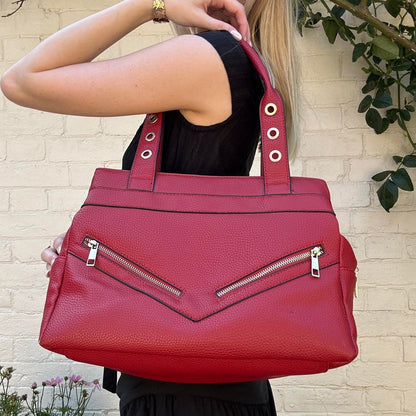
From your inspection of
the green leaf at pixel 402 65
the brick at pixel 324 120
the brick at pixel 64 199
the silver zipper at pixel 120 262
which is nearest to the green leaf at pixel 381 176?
the brick at pixel 324 120

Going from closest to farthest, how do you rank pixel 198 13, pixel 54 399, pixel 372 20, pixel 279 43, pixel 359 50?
pixel 198 13 → pixel 279 43 → pixel 372 20 → pixel 359 50 → pixel 54 399

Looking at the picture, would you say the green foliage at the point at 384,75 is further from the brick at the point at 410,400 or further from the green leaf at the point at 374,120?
the brick at the point at 410,400

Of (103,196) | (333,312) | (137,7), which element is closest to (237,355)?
(333,312)

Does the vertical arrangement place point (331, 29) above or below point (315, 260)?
above

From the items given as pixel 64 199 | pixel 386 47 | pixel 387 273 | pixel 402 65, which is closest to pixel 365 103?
pixel 402 65

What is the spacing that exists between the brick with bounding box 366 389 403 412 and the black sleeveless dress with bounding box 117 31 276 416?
1.39 m

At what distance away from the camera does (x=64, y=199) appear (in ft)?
7.55

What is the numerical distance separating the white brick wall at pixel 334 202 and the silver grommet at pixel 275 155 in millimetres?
1315

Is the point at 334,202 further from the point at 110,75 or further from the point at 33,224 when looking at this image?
the point at 110,75

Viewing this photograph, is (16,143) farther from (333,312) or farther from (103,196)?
(333,312)

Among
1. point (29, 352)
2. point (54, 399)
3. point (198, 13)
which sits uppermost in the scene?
point (198, 13)

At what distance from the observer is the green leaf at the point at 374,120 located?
2178mm

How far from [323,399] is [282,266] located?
155 centimetres

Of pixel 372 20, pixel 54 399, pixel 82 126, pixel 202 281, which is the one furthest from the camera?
pixel 82 126
